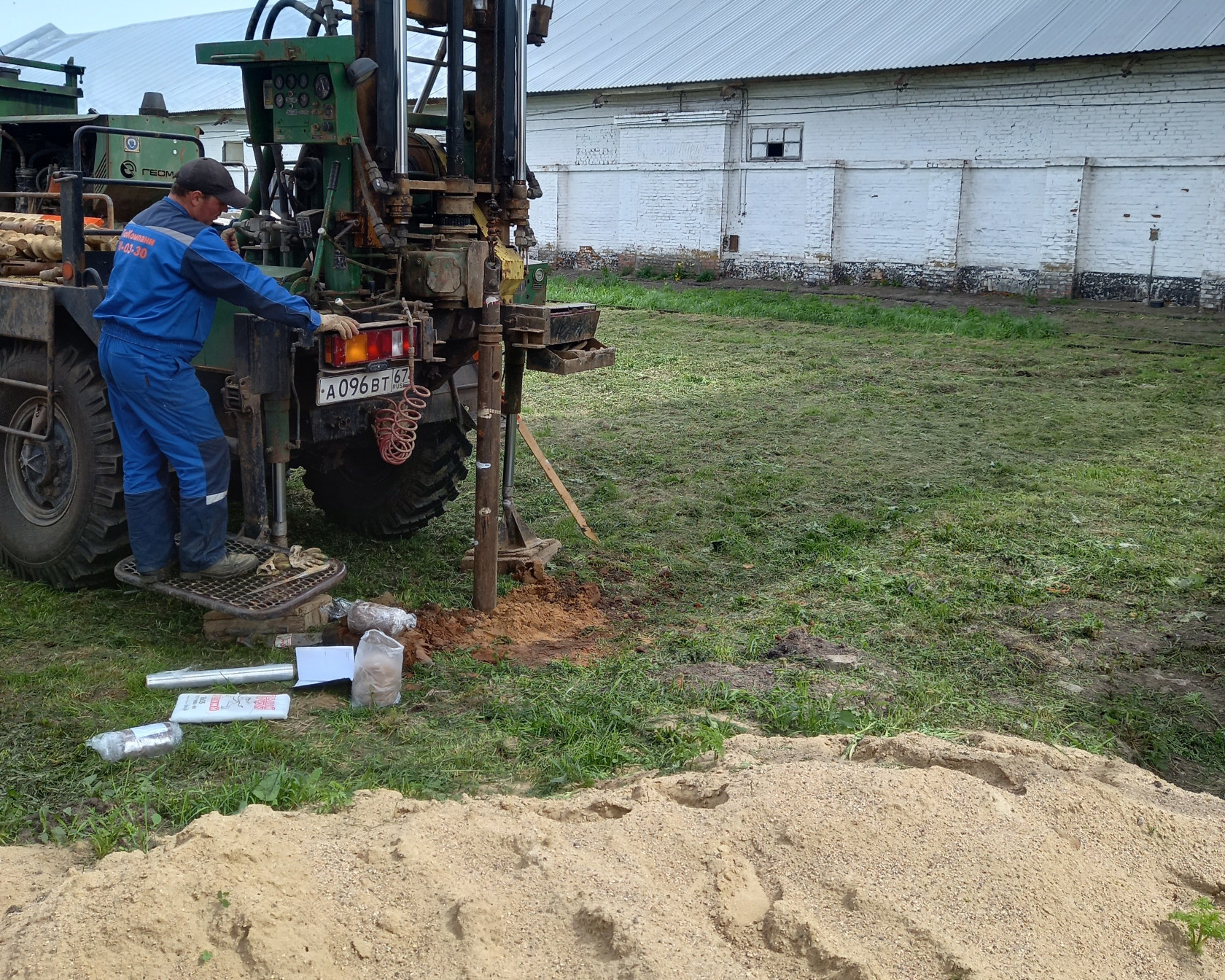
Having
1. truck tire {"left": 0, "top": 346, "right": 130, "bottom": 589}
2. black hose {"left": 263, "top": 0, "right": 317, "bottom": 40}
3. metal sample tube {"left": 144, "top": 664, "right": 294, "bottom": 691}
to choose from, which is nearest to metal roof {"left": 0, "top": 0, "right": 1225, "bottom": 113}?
black hose {"left": 263, "top": 0, "right": 317, "bottom": 40}

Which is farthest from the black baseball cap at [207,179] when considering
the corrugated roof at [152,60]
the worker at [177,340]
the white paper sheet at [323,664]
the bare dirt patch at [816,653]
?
the corrugated roof at [152,60]

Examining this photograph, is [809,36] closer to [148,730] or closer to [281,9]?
[281,9]

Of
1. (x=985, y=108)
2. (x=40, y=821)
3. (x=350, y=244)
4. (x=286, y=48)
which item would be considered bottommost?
(x=40, y=821)

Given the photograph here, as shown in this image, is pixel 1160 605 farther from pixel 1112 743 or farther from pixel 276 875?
pixel 276 875

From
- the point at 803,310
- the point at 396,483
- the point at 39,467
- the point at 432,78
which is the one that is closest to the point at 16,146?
the point at 39,467

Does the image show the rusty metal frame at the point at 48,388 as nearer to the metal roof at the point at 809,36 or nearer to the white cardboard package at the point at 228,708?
the white cardboard package at the point at 228,708

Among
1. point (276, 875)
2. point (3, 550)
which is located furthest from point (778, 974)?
point (3, 550)

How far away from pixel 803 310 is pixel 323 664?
14.5 m

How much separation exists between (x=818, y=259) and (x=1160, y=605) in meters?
18.0

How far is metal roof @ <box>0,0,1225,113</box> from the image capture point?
19250 mm

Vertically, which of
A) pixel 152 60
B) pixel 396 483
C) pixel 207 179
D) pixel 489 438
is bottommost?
pixel 396 483

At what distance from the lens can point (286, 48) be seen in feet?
16.2

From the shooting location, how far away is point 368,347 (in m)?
4.83

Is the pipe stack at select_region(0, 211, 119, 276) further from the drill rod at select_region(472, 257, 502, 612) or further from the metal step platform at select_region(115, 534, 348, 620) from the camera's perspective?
the drill rod at select_region(472, 257, 502, 612)
